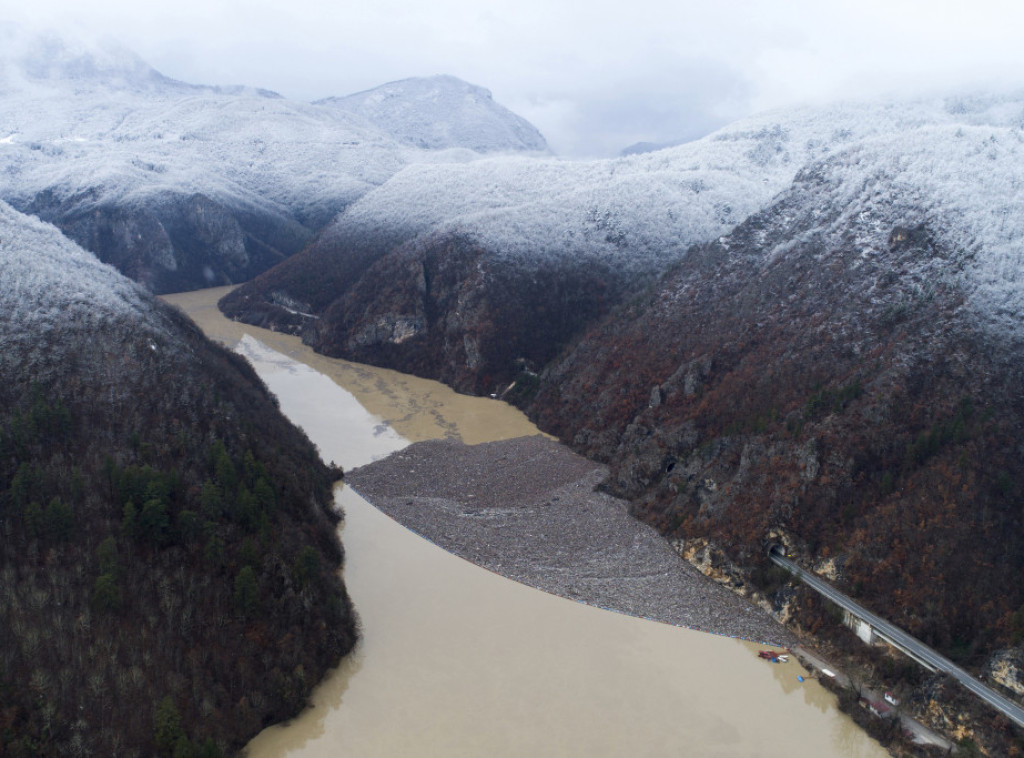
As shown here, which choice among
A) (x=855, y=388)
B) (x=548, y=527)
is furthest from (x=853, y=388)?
(x=548, y=527)

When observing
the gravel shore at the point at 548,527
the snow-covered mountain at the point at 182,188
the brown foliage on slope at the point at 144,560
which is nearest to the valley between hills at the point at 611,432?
the brown foliage on slope at the point at 144,560

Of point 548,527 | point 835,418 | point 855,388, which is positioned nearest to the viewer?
point 835,418

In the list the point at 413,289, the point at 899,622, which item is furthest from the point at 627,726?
the point at 413,289

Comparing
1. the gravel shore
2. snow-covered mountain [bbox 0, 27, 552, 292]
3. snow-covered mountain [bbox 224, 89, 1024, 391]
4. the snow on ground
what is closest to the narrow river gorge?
the gravel shore

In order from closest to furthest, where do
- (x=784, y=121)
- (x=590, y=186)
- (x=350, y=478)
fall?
(x=350, y=478) → (x=590, y=186) → (x=784, y=121)

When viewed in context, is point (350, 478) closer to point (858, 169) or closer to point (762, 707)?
point (762, 707)

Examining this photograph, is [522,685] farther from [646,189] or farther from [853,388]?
[646,189]

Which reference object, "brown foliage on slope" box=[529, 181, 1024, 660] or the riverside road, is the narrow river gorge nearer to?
the riverside road
